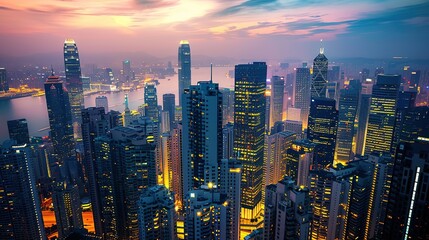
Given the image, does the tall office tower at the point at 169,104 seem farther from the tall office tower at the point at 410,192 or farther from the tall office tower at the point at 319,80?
the tall office tower at the point at 410,192

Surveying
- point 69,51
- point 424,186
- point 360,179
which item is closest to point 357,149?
point 360,179

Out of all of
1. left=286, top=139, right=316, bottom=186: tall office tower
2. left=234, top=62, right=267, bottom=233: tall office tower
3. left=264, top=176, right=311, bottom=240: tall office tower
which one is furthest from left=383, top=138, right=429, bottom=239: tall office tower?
left=234, top=62, right=267, bottom=233: tall office tower

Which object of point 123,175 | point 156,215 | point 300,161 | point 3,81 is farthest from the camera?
point 300,161

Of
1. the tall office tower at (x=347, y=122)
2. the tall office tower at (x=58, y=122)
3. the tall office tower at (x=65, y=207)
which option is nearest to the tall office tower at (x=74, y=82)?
the tall office tower at (x=58, y=122)

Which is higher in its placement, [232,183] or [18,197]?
[232,183]

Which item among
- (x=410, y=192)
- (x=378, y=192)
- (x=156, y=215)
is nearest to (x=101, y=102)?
(x=156, y=215)

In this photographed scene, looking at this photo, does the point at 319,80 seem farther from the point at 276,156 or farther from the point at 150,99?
the point at 150,99

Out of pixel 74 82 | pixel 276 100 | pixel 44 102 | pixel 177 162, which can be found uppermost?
pixel 74 82
